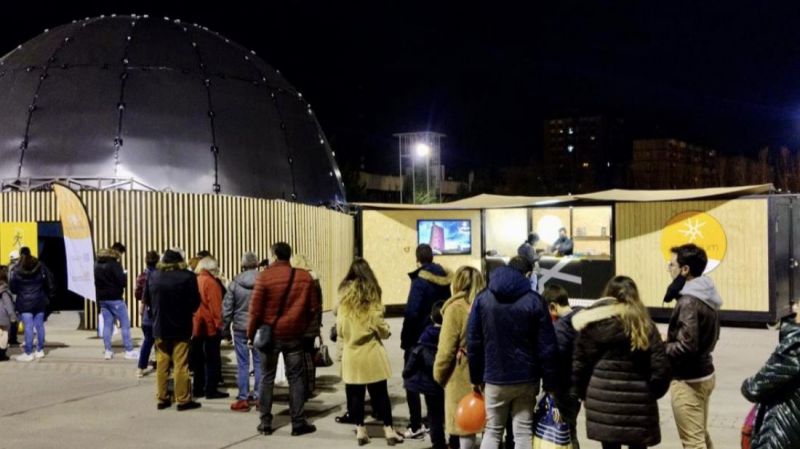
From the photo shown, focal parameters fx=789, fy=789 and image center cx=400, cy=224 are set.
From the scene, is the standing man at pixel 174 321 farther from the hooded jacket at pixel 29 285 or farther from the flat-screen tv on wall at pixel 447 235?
the flat-screen tv on wall at pixel 447 235

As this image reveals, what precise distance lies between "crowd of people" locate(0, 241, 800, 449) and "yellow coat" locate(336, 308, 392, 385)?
0.03 feet

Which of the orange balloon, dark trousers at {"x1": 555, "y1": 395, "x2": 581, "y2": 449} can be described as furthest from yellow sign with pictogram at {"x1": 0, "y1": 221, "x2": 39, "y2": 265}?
dark trousers at {"x1": 555, "y1": 395, "x2": 581, "y2": 449}

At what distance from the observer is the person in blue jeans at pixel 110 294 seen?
12.0 m

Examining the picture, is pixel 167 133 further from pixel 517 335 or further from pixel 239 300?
pixel 517 335

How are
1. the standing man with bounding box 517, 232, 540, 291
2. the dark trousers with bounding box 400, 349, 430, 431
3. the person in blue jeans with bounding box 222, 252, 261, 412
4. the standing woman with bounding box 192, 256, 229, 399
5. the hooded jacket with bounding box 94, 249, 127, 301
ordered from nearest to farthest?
1. the dark trousers with bounding box 400, 349, 430, 431
2. the person in blue jeans with bounding box 222, 252, 261, 412
3. the standing woman with bounding box 192, 256, 229, 399
4. the hooded jacket with bounding box 94, 249, 127, 301
5. the standing man with bounding box 517, 232, 540, 291

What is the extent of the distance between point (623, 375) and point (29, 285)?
10.1m

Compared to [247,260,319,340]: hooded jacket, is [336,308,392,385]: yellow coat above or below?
below

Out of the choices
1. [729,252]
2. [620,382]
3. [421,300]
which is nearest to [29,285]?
[421,300]

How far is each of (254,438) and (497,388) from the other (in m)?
3.01

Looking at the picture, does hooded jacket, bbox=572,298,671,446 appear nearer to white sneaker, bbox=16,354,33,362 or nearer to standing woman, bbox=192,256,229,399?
standing woman, bbox=192,256,229,399

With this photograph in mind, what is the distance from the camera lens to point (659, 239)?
15984 mm

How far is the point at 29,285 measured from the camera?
12180 millimetres

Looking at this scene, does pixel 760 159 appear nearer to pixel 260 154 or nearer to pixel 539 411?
pixel 260 154

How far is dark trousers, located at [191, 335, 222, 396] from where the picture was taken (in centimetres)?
923
